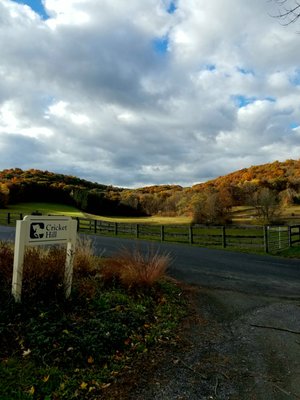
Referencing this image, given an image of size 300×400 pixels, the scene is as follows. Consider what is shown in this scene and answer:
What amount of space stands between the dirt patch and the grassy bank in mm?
250

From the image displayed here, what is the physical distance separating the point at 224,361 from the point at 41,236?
3.17 m

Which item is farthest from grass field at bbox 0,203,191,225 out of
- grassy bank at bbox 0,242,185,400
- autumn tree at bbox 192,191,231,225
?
grassy bank at bbox 0,242,185,400

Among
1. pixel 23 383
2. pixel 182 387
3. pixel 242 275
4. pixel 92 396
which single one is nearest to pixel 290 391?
pixel 182 387

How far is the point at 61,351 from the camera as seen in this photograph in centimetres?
417

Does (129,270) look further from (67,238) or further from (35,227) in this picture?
(35,227)

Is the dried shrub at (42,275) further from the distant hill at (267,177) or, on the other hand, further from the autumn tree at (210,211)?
the distant hill at (267,177)

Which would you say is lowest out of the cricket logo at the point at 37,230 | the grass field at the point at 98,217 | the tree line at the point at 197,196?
the cricket logo at the point at 37,230

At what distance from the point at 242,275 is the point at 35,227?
6684mm

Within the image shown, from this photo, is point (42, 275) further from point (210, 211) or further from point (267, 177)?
point (267, 177)

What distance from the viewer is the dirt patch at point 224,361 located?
11.9 feet

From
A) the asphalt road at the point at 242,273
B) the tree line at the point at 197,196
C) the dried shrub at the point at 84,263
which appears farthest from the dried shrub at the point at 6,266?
the tree line at the point at 197,196

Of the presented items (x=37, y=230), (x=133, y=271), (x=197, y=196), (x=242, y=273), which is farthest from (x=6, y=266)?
(x=197, y=196)

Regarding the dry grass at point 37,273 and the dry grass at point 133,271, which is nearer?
the dry grass at point 37,273

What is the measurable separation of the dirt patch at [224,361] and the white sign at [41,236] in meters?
1.99
